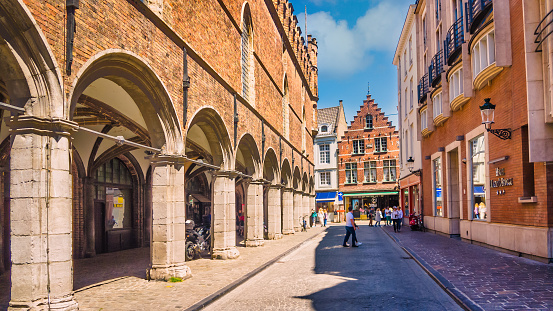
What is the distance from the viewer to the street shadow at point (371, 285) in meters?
7.44

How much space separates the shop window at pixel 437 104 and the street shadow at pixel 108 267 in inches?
564

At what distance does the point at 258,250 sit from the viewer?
57.6ft

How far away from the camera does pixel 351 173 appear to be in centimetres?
5244

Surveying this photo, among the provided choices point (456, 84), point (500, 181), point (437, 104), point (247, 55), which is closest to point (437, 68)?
point (437, 104)

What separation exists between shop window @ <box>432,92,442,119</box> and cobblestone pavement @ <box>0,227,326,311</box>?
11.5 meters

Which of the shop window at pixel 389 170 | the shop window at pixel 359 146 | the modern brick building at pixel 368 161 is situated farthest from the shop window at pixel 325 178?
the shop window at pixel 389 170

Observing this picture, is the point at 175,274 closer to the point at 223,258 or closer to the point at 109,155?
the point at 223,258

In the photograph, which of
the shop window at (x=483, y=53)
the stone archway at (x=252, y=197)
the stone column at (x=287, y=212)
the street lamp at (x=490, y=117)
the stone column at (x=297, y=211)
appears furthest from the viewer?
the stone column at (x=297, y=211)

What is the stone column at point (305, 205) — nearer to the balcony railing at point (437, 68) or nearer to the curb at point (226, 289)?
the balcony railing at point (437, 68)

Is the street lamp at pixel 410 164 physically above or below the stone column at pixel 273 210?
above

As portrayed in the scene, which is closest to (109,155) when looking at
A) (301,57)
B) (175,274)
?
(175,274)

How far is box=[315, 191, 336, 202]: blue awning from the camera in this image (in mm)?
53000

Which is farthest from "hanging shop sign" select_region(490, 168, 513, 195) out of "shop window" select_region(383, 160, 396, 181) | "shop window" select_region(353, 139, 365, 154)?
"shop window" select_region(353, 139, 365, 154)

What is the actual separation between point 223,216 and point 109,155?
4.94 metres
